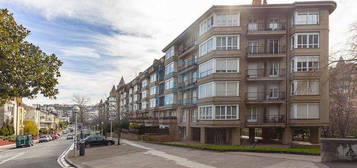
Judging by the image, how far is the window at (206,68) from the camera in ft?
111

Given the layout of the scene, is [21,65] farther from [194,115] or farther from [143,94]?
[143,94]

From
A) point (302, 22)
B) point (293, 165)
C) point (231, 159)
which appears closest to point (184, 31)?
point (302, 22)

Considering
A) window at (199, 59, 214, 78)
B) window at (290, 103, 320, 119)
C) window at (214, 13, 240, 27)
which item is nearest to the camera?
window at (290, 103, 320, 119)

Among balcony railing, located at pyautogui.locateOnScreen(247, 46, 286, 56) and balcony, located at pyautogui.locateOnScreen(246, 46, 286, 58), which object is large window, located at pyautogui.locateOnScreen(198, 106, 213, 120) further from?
balcony railing, located at pyautogui.locateOnScreen(247, 46, 286, 56)

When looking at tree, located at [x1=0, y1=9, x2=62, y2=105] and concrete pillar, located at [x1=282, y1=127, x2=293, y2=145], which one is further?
concrete pillar, located at [x1=282, y1=127, x2=293, y2=145]

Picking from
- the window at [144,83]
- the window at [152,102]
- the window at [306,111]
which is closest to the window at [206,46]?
the window at [306,111]

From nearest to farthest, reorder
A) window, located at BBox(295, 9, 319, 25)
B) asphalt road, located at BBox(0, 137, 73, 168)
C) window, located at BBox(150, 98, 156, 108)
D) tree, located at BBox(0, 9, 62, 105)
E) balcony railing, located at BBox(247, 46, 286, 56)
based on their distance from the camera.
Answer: tree, located at BBox(0, 9, 62, 105), asphalt road, located at BBox(0, 137, 73, 168), window, located at BBox(295, 9, 319, 25), balcony railing, located at BBox(247, 46, 286, 56), window, located at BBox(150, 98, 156, 108)

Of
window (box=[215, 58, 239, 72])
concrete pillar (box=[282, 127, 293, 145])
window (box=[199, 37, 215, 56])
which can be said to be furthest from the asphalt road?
concrete pillar (box=[282, 127, 293, 145])

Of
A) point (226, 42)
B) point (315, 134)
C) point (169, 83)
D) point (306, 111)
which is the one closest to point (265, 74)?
point (226, 42)

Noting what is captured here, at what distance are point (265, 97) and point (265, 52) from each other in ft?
15.6

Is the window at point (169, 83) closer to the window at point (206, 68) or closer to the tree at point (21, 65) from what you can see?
the window at point (206, 68)

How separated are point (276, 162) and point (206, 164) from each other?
12.6ft

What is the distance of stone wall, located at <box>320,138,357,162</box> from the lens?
16047 millimetres

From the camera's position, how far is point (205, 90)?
3481cm
